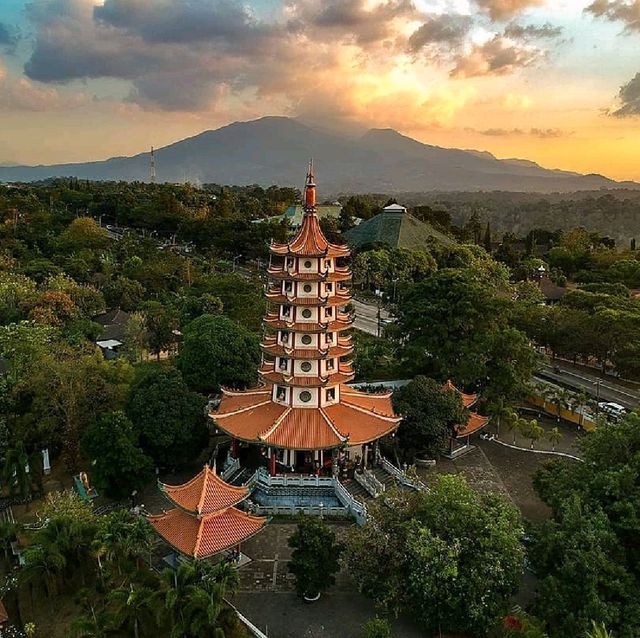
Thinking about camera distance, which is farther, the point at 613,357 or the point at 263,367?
the point at 613,357

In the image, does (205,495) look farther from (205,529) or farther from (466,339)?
(466,339)

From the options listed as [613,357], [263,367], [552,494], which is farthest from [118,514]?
[613,357]

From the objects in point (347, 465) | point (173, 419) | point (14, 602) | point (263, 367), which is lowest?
point (14, 602)

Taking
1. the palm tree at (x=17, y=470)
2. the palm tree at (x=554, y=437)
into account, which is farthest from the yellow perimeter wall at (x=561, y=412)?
the palm tree at (x=17, y=470)

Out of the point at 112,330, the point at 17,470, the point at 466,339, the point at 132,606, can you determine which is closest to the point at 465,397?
the point at 466,339

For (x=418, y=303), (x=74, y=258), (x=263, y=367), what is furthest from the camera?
(x=74, y=258)

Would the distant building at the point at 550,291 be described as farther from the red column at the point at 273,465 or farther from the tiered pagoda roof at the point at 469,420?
the red column at the point at 273,465

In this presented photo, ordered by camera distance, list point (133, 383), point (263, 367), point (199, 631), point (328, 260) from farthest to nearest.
A: point (133, 383)
point (263, 367)
point (328, 260)
point (199, 631)

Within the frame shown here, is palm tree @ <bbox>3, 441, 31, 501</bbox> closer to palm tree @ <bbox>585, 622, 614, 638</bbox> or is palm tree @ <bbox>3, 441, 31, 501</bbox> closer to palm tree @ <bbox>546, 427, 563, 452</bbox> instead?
palm tree @ <bbox>585, 622, 614, 638</bbox>

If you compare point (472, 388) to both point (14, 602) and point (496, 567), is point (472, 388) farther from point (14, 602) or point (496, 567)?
point (14, 602)
